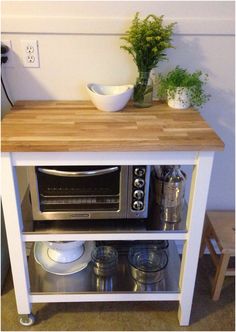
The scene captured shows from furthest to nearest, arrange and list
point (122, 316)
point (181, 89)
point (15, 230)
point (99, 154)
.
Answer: point (122, 316) → point (181, 89) → point (15, 230) → point (99, 154)

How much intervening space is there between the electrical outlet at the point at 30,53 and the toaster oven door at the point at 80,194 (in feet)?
1.72

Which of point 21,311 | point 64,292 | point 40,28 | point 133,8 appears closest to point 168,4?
point 133,8

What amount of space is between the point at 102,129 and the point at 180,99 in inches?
16.0

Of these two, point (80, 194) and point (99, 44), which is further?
point (99, 44)

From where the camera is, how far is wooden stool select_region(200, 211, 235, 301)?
1443mm

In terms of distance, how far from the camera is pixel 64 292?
1.33 meters

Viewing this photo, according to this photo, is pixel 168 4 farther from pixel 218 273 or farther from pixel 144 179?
pixel 218 273

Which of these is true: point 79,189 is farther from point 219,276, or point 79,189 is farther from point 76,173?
point 219,276

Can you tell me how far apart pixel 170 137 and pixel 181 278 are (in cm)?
62

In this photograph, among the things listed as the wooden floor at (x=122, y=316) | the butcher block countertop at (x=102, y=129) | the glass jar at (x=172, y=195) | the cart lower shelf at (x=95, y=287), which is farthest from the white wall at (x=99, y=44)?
the wooden floor at (x=122, y=316)

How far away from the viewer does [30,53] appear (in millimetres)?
1366

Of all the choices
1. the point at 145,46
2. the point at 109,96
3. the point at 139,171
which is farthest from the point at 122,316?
the point at 145,46

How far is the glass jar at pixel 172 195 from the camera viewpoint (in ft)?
4.27

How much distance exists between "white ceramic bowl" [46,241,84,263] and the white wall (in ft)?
2.21
